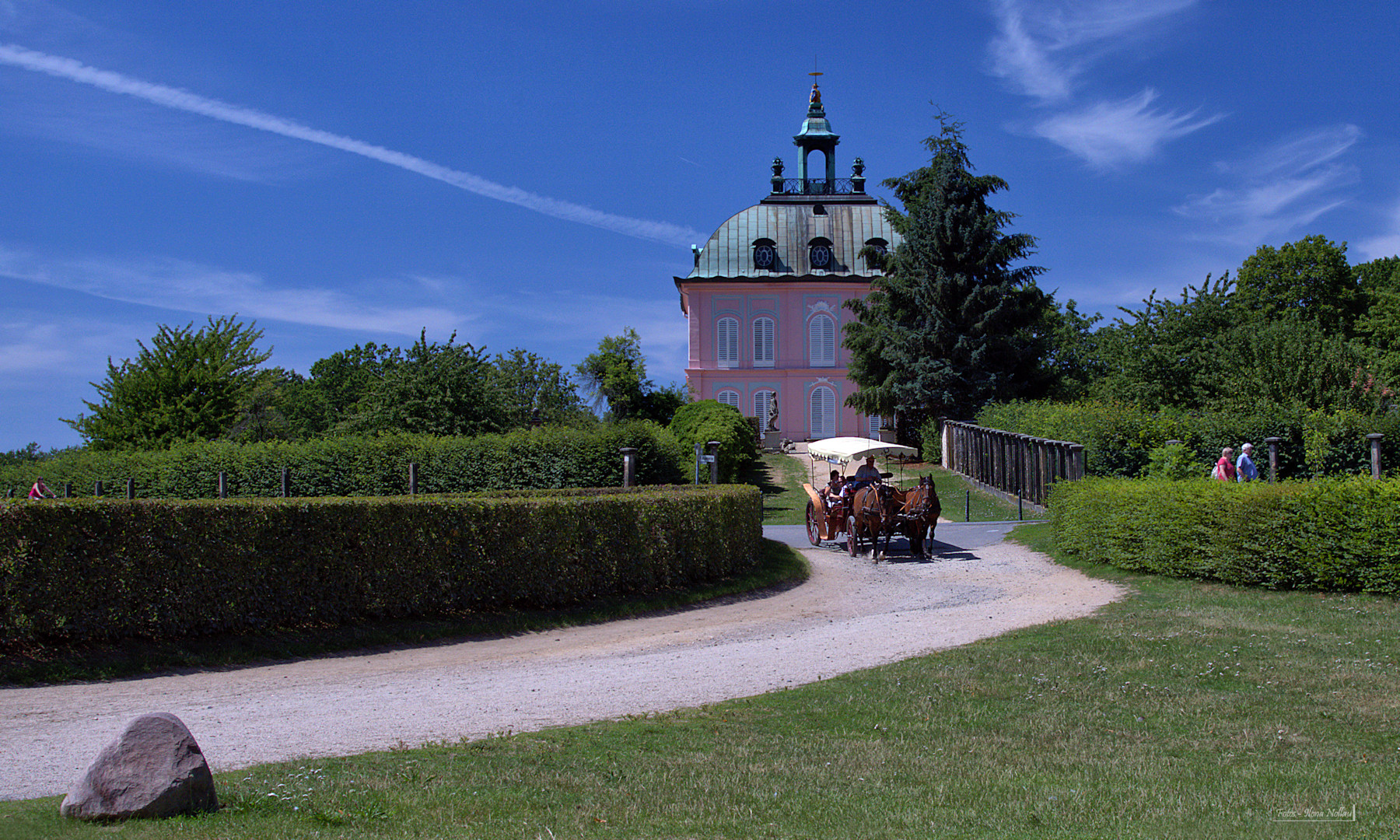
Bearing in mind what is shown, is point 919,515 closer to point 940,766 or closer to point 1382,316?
point 940,766

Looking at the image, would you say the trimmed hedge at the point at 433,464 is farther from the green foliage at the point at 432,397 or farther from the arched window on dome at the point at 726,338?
the arched window on dome at the point at 726,338

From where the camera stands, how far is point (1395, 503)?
12.8m

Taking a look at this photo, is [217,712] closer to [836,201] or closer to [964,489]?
[964,489]

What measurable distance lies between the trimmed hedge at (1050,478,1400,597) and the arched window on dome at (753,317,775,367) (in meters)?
41.3

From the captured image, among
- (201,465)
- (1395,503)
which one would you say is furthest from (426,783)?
(201,465)

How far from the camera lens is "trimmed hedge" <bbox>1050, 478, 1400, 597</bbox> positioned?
511 inches

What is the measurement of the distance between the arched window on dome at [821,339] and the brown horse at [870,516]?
38285 millimetres

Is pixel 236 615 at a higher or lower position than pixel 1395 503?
lower

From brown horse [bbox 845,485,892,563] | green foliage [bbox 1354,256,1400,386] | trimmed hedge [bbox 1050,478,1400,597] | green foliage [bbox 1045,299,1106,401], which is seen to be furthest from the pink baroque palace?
trimmed hedge [bbox 1050,478,1400,597]

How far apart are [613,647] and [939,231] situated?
32045 millimetres

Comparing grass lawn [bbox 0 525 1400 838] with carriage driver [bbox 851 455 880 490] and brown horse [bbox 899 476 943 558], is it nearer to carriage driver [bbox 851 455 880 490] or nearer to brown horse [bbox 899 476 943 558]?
brown horse [bbox 899 476 943 558]

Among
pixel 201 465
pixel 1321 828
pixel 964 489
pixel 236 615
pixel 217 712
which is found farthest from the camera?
pixel 964 489

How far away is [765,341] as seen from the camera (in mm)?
57875

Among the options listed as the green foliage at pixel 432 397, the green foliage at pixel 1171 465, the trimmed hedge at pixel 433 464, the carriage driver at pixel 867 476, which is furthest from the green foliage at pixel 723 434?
the green foliage at pixel 1171 465
